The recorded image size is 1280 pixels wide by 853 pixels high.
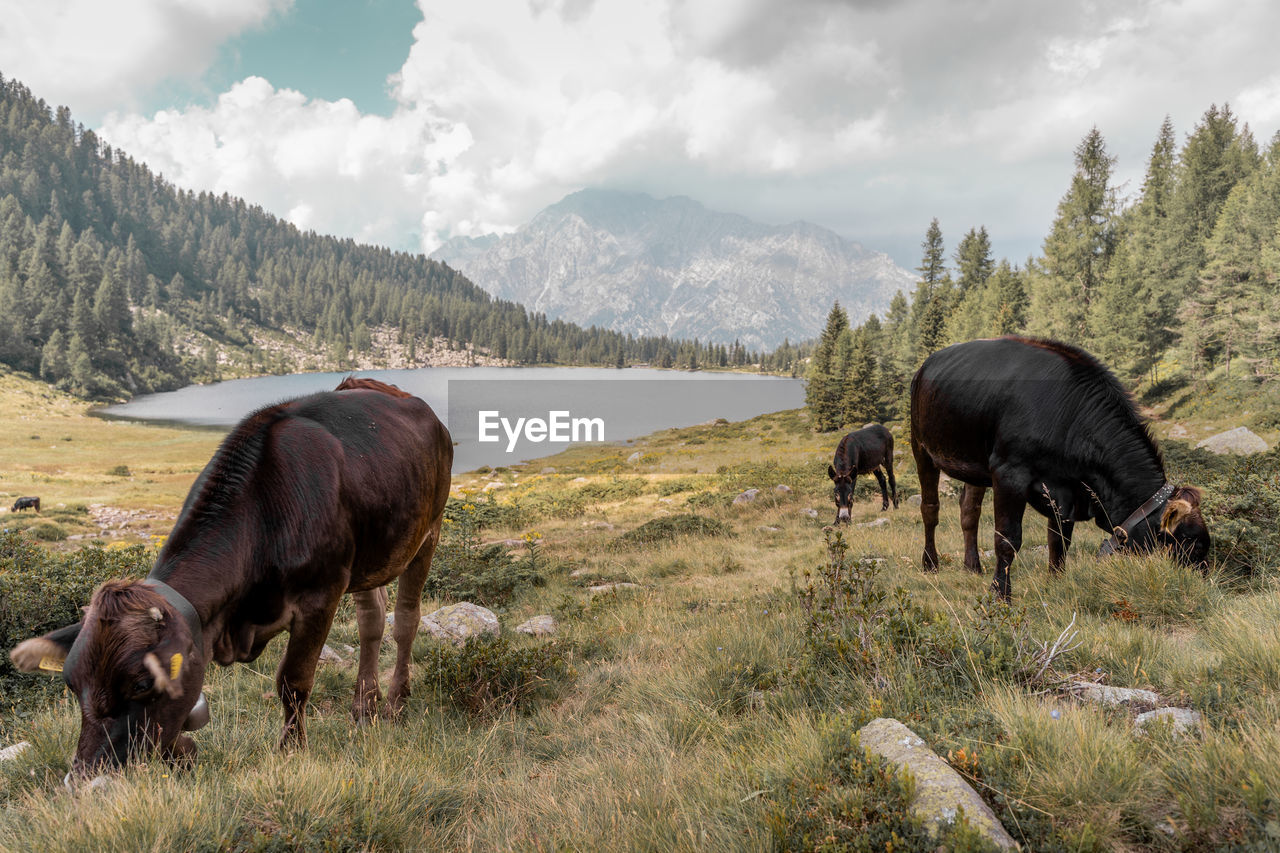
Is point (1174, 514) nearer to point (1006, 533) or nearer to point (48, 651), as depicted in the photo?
point (1006, 533)

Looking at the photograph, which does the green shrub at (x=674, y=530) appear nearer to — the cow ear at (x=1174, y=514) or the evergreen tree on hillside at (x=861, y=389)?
the cow ear at (x=1174, y=514)

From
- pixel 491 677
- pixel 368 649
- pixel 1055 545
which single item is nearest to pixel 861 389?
pixel 1055 545

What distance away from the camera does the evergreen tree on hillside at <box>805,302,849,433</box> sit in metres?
53.7

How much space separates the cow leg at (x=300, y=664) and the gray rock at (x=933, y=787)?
3216 millimetres

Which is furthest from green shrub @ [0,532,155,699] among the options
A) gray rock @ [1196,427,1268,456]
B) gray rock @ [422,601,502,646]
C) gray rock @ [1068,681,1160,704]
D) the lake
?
the lake

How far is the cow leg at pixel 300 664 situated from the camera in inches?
140

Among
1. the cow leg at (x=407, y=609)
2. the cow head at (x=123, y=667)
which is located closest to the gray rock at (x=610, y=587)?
the cow leg at (x=407, y=609)

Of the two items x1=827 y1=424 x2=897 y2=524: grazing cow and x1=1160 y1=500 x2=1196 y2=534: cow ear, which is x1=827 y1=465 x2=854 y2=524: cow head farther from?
x1=1160 y1=500 x2=1196 y2=534: cow ear

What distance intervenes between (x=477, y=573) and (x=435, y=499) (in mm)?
6187

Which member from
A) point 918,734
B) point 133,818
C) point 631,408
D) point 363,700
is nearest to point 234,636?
point 133,818

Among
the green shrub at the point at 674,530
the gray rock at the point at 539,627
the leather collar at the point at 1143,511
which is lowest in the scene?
the green shrub at the point at 674,530

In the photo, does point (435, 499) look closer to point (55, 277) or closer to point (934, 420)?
point (934, 420)

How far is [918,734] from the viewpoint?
281 centimetres

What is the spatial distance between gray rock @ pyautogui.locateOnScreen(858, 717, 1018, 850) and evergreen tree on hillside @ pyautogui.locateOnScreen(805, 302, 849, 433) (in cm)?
5244
